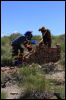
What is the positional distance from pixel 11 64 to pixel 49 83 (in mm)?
5566

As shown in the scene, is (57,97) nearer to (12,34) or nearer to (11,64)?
(11,64)

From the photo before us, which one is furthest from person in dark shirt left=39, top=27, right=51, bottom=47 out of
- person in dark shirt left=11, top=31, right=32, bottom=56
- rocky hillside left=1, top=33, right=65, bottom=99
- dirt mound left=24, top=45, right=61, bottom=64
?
rocky hillside left=1, top=33, right=65, bottom=99

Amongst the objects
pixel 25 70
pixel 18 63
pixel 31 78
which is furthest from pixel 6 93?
pixel 18 63

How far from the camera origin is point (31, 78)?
12812 mm

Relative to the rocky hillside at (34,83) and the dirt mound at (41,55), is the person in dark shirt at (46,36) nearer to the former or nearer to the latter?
the dirt mound at (41,55)

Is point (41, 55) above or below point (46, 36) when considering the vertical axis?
below

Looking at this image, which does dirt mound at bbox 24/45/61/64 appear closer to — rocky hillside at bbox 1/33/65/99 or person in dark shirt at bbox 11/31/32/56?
person in dark shirt at bbox 11/31/32/56

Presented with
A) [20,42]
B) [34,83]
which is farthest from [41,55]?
[34,83]

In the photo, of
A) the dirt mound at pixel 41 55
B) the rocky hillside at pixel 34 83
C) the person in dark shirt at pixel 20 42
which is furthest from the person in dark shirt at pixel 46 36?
the rocky hillside at pixel 34 83

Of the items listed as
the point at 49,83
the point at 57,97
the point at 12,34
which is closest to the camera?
the point at 57,97

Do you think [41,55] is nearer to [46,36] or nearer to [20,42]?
[46,36]

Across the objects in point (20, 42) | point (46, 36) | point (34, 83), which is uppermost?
point (46, 36)

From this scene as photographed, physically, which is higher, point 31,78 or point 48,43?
point 48,43

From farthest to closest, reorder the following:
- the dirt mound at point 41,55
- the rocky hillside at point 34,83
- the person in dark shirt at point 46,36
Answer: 1. the person in dark shirt at point 46,36
2. the dirt mound at point 41,55
3. the rocky hillside at point 34,83
